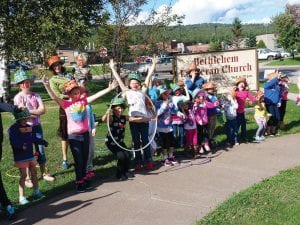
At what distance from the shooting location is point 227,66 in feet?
40.3

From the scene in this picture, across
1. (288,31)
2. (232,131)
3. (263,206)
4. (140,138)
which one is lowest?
(263,206)

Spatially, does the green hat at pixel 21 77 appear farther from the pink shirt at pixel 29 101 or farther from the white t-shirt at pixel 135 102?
the white t-shirt at pixel 135 102

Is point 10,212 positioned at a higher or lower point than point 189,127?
lower

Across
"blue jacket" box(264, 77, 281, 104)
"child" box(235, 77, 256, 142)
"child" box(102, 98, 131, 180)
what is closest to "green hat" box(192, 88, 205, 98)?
"child" box(235, 77, 256, 142)

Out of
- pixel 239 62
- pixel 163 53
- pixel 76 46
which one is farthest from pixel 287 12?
pixel 239 62

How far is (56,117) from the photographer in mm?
15961

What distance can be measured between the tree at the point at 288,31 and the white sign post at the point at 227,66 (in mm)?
38204

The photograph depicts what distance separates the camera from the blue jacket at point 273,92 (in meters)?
11.2

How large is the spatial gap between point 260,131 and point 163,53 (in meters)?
11.3

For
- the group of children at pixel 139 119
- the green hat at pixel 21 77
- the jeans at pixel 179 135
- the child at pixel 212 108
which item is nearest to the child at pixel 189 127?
the group of children at pixel 139 119

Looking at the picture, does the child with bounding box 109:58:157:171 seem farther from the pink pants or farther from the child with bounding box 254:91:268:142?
the child with bounding box 254:91:268:142

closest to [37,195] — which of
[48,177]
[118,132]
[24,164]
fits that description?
[24,164]

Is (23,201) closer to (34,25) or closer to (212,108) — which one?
(212,108)

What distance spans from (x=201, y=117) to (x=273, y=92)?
8.75ft
